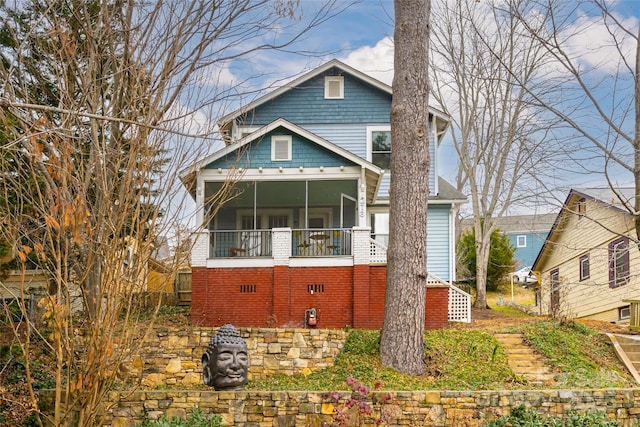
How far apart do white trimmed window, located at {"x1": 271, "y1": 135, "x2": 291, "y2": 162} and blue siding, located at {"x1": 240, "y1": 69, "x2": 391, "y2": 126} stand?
4.12 meters

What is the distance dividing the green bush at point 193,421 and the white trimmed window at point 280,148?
27.0 ft

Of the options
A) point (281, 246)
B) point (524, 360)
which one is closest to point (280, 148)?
point (281, 246)

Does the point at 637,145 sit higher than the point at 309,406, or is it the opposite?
the point at 637,145

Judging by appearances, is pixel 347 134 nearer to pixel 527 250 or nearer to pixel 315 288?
pixel 315 288

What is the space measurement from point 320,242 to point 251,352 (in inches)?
153

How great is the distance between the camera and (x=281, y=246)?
51.0ft

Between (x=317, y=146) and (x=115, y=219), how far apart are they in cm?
935

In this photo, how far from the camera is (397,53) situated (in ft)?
42.2

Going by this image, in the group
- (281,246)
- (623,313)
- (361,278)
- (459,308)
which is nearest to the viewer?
(361,278)

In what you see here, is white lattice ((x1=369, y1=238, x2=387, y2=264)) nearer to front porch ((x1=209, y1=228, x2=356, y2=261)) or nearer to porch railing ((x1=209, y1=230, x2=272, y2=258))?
front porch ((x1=209, y1=228, x2=356, y2=261))

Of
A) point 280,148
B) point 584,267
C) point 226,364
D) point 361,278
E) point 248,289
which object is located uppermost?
point 280,148

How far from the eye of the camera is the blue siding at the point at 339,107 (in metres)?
20.2

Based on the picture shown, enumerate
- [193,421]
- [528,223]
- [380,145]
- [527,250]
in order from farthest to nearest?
1. [527,250]
2. [528,223]
3. [380,145]
4. [193,421]

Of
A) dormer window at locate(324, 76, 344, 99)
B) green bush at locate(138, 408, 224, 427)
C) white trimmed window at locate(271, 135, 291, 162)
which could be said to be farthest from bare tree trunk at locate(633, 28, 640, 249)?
dormer window at locate(324, 76, 344, 99)
